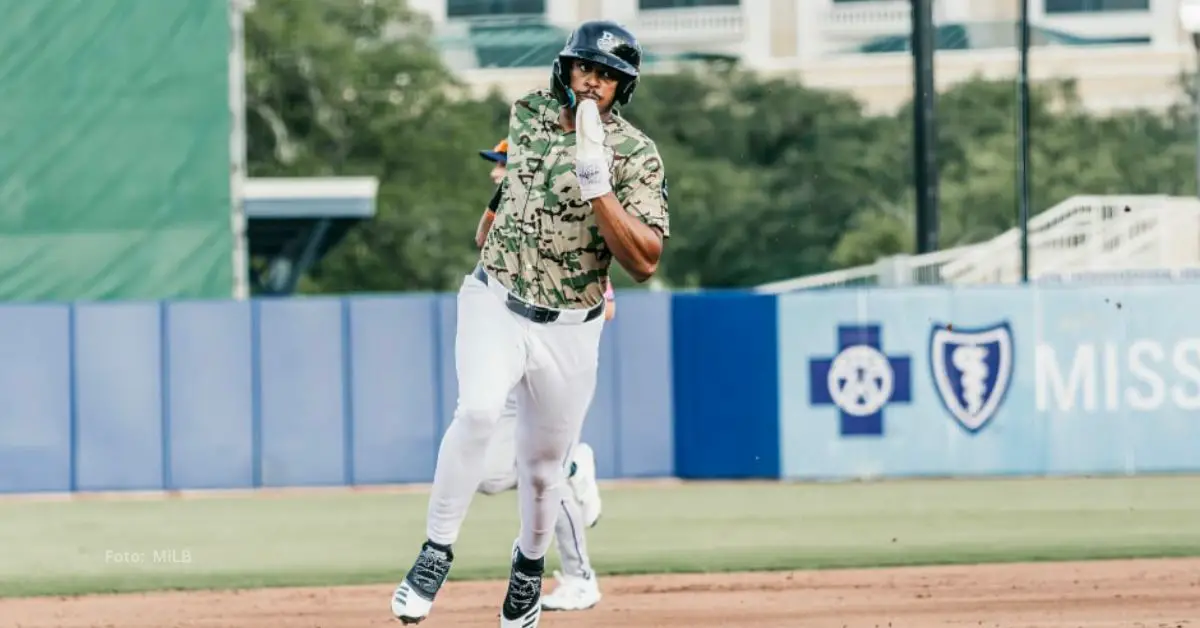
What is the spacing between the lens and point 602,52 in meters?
6.10

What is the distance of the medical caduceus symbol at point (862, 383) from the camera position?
1377 cm

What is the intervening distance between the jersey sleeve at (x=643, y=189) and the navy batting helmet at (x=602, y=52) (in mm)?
215

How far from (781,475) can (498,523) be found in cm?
272

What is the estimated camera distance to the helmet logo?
611 centimetres

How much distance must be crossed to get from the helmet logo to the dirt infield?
2405 mm

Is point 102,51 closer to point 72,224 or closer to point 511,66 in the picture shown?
point 72,224

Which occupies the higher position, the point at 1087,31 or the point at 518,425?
the point at 1087,31

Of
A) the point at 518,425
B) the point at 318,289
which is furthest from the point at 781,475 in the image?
the point at 318,289

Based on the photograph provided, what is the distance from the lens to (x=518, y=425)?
258 inches

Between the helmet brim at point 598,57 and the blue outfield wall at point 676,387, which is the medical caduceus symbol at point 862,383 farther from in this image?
the helmet brim at point 598,57

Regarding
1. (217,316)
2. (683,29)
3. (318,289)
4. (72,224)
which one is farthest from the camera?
(683,29)

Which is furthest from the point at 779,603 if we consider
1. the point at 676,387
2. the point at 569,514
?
the point at 676,387

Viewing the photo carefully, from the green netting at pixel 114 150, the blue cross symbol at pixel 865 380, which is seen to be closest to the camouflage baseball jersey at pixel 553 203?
the blue cross symbol at pixel 865 380

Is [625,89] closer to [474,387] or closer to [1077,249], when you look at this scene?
[474,387]
